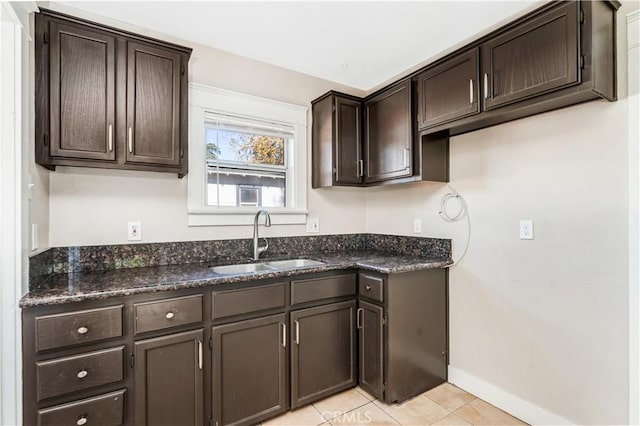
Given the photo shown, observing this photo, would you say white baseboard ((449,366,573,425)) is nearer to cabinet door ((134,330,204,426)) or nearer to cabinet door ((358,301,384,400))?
cabinet door ((358,301,384,400))

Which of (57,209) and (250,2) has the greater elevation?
(250,2)

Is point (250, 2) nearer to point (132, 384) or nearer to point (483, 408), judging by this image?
point (132, 384)

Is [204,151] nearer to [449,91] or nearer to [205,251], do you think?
[205,251]

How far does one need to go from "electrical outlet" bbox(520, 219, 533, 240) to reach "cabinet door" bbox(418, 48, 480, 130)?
2.48ft

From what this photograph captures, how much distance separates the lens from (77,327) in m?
1.42

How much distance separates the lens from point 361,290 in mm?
2283

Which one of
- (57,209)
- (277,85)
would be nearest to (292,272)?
(57,209)

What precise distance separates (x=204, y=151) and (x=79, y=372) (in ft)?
4.97

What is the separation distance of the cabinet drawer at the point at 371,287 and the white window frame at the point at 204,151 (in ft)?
2.65

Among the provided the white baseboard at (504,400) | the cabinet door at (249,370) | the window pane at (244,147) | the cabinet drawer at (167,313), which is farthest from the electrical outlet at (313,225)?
the white baseboard at (504,400)

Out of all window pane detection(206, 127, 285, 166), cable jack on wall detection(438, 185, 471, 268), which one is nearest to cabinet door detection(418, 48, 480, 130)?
cable jack on wall detection(438, 185, 471, 268)

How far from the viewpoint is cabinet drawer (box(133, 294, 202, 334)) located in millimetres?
1557

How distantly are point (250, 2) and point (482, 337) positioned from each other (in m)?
2.69

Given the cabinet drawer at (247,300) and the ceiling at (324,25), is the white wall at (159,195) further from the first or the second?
the cabinet drawer at (247,300)
